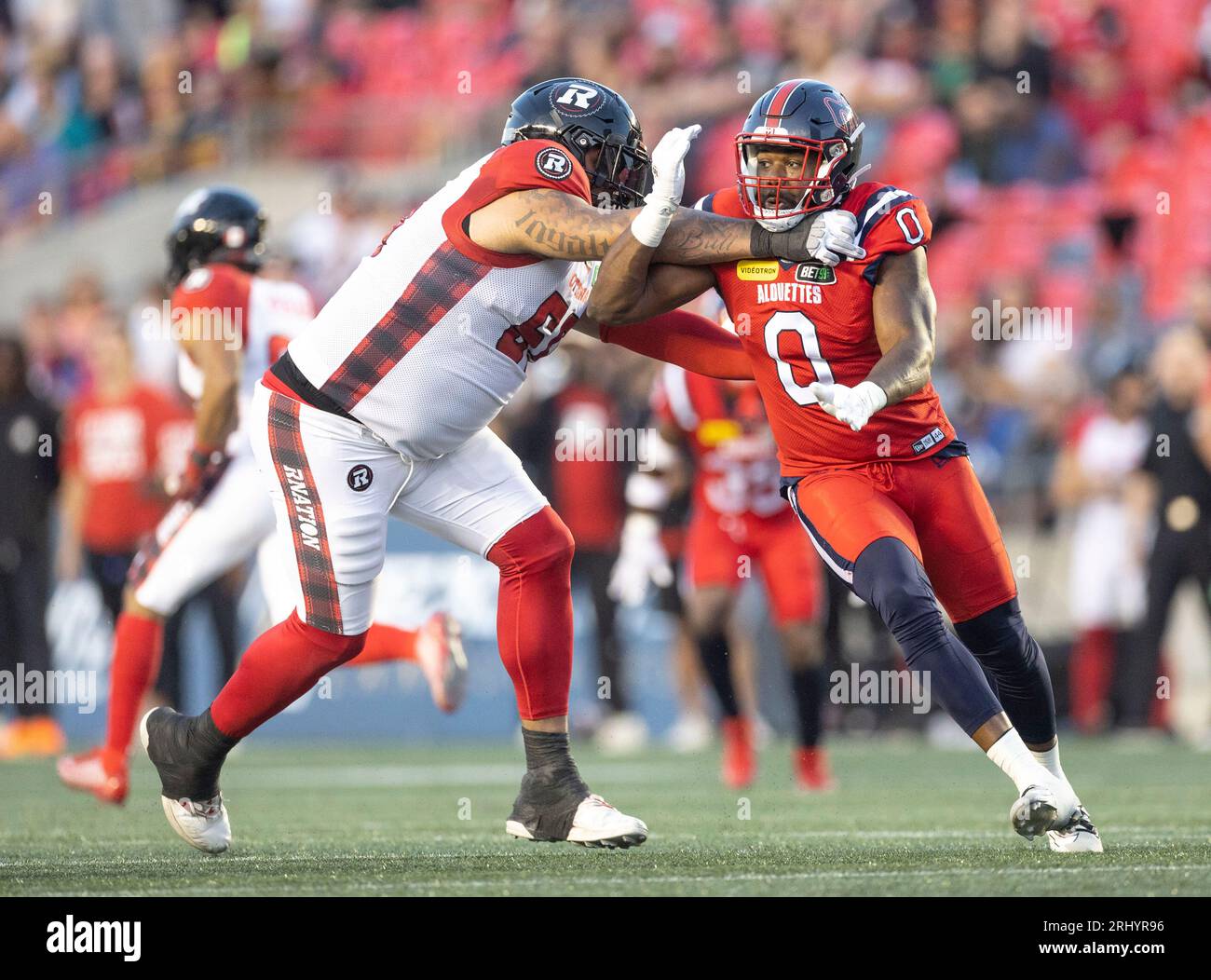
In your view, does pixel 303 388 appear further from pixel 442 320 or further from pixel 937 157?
pixel 937 157

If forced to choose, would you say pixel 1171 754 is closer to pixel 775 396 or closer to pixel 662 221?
pixel 775 396

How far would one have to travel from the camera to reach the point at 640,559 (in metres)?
10.2

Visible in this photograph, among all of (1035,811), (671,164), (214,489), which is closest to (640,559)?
(214,489)

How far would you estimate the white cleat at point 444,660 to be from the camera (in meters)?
6.86

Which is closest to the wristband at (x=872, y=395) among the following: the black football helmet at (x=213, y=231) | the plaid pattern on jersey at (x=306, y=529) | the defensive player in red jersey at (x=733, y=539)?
the plaid pattern on jersey at (x=306, y=529)

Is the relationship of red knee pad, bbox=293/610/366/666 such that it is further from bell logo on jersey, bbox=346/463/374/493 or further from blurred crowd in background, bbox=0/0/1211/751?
blurred crowd in background, bbox=0/0/1211/751

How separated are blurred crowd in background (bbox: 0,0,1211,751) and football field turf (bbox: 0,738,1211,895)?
2.16 m

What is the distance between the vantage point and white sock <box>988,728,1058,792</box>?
4.93 metres

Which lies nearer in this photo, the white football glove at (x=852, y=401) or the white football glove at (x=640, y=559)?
the white football glove at (x=852, y=401)

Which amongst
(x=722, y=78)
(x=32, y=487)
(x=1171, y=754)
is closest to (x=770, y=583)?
(x=1171, y=754)

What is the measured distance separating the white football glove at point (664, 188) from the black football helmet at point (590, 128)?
38cm

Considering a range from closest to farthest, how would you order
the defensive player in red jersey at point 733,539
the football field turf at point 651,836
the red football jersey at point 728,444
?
the football field turf at point 651,836 < the defensive player in red jersey at point 733,539 < the red football jersey at point 728,444

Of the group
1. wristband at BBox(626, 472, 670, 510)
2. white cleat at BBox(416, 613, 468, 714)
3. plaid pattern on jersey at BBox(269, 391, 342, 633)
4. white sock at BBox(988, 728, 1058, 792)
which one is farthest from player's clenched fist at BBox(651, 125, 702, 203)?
wristband at BBox(626, 472, 670, 510)

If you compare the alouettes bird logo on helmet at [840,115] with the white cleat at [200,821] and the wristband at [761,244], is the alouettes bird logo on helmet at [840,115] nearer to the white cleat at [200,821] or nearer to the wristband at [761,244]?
the wristband at [761,244]
